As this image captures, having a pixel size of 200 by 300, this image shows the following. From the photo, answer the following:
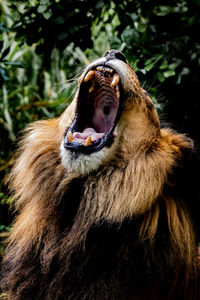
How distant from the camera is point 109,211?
2.35 metres

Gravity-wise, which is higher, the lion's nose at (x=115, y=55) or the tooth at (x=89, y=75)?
the lion's nose at (x=115, y=55)

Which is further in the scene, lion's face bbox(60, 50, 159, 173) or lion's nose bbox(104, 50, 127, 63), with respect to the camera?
lion's nose bbox(104, 50, 127, 63)

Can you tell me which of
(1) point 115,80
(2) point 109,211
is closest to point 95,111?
(1) point 115,80

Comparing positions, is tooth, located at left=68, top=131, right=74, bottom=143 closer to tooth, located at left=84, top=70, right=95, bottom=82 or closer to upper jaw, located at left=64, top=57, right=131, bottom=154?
upper jaw, located at left=64, top=57, right=131, bottom=154

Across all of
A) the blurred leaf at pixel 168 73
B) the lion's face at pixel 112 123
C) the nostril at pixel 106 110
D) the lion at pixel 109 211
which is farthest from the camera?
the blurred leaf at pixel 168 73

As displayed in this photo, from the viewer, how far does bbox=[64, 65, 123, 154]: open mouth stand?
8.29 feet

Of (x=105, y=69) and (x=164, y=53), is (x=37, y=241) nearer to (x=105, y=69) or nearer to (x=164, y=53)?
(x=105, y=69)

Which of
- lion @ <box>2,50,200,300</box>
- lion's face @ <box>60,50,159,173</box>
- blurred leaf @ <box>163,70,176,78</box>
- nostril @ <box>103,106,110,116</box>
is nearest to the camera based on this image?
lion @ <box>2,50,200,300</box>

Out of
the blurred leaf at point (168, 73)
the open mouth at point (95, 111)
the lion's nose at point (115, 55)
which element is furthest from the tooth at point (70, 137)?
the blurred leaf at point (168, 73)

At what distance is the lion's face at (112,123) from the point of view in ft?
8.12

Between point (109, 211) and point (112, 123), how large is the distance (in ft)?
2.02

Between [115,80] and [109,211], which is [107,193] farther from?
[115,80]

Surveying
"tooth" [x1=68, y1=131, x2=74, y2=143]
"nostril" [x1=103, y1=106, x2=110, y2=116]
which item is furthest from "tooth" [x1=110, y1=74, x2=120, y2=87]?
"nostril" [x1=103, y1=106, x2=110, y2=116]

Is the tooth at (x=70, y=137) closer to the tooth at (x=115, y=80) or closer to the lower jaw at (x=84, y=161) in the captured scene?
the lower jaw at (x=84, y=161)
